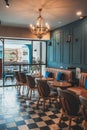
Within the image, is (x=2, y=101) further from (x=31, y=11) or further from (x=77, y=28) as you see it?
(x=77, y=28)

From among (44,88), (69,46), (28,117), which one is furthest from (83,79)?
(28,117)

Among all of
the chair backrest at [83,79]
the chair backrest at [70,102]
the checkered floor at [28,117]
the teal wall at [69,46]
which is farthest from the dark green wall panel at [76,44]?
the chair backrest at [70,102]

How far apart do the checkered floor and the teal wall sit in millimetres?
2261

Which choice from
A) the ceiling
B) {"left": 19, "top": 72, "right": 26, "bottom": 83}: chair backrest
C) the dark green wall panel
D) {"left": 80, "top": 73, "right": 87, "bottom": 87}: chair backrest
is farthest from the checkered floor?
the ceiling

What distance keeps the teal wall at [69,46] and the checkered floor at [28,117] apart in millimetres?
2261

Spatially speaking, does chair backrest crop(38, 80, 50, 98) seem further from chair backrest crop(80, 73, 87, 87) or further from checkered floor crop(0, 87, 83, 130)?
chair backrest crop(80, 73, 87, 87)

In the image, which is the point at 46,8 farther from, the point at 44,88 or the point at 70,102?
the point at 70,102

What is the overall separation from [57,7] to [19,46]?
479 centimetres

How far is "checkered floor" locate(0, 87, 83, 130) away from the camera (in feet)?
11.5

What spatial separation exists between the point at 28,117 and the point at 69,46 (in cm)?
380

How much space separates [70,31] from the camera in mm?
6672

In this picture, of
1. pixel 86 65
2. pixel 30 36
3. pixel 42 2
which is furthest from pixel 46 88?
pixel 30 36

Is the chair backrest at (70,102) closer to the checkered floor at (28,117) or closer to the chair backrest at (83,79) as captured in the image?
the checkered floor at (28,117)

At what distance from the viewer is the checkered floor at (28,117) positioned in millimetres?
3510
